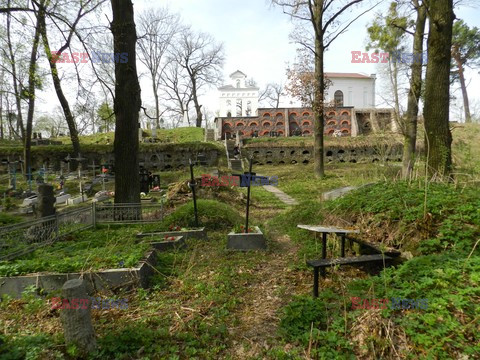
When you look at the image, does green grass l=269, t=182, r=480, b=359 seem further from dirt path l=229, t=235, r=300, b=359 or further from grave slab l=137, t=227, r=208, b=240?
grave slab l=137, t=227, r=208, b=240

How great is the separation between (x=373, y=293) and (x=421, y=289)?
16.4 inches

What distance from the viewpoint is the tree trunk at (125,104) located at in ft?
22.5

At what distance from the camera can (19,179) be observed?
15758 millimetres

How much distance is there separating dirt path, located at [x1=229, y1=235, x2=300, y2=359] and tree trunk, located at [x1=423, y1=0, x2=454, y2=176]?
3812 millimetres

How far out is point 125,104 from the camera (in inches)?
273

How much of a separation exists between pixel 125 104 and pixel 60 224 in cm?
311

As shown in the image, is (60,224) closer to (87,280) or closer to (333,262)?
(87,280)

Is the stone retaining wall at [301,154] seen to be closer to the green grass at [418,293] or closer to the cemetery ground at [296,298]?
the cemetery ground at [296,298]

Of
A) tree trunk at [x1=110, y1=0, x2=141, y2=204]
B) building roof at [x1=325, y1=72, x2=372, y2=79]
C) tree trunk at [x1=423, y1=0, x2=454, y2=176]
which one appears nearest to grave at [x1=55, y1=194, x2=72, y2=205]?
tree trunk at [x1=110, y1=0, x2=141, y2=204]

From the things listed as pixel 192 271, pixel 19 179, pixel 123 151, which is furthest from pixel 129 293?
pixel 19 179

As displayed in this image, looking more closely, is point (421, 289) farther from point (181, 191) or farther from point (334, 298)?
point (181, 191)

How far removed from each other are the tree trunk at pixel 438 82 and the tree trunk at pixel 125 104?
21.8ft

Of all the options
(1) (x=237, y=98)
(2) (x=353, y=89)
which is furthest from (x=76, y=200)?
(2) (x=353, y=89)

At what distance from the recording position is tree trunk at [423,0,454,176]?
5898mm
